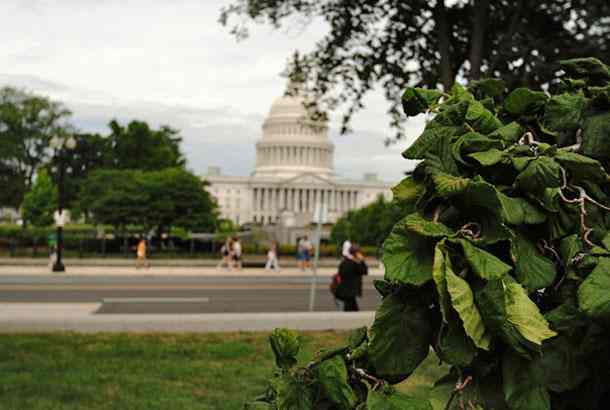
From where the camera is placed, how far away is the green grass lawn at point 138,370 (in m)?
7.15

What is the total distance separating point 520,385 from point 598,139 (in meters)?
0.66

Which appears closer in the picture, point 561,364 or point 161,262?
point 561,364

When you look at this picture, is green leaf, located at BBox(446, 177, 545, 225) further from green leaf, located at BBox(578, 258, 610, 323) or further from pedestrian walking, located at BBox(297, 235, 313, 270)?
pedestrian walking, located at BBox(297, 235, 313, 270)

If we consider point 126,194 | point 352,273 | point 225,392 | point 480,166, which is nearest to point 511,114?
point 480,166

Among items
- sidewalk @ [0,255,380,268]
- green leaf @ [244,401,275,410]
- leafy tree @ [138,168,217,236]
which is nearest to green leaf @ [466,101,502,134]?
green leaf @ [244,401,275,410]

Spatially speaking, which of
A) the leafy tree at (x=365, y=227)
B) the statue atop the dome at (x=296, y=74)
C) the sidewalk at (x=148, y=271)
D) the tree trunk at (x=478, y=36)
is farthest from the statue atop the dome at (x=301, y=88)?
the leafy tree at (x=365, y=227)

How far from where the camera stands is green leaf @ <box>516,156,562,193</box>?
145 cm

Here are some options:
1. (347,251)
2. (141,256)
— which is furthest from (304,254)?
(347,251)

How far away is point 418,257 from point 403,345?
0.73ft

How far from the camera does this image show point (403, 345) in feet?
4.82

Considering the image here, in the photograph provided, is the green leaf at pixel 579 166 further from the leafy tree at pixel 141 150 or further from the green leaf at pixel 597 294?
the leafy tree at pixel 141 150

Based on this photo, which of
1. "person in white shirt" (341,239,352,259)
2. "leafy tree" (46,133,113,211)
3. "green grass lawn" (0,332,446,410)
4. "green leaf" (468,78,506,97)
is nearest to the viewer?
"green leaf" (468,78,506,97)

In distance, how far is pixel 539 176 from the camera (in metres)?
1.46

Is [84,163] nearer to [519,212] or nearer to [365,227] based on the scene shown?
[365,227]
